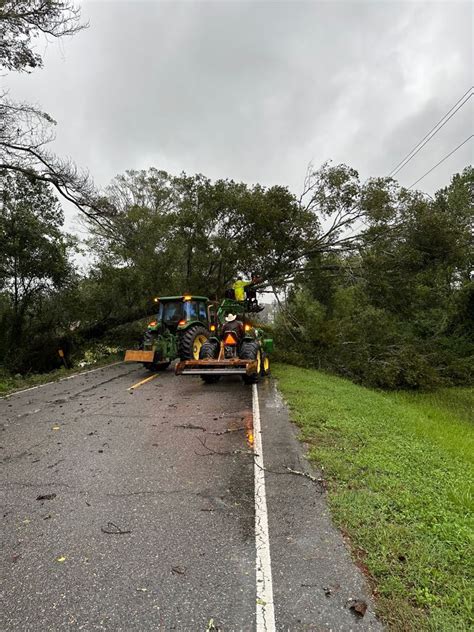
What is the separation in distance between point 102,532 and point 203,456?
1.65 m

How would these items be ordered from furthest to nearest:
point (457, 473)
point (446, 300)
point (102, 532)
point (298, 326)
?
point (446, 300) → point (298, 326) → point (457, 473) → point (102, 532)

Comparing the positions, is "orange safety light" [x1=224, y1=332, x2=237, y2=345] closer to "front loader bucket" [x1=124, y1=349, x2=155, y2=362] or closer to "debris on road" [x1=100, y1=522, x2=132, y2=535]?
"front loader bucket" [x1=124, y1=349, x2=155, y2=362]

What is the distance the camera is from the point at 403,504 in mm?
3207

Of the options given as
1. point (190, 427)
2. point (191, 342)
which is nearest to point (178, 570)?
point (190, 427)

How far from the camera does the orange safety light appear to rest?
8.69 m

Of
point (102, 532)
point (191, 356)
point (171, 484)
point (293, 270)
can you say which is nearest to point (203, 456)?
point (171, 484)

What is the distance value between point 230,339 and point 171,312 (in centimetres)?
332

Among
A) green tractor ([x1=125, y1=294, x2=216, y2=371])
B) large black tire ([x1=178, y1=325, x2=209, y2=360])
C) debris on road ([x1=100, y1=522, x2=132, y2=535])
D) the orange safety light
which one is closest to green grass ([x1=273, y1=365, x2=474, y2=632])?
debris on road ([x1=100, y1=522, x2=132, y2=535])

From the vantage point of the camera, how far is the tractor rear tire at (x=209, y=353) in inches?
348

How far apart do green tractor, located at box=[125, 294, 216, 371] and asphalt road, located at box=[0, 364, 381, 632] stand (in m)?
4.70

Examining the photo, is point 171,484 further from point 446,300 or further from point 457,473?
point 446,300

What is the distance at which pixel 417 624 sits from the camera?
1993 millimetres

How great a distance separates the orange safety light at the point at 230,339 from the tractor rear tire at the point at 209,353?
464mm

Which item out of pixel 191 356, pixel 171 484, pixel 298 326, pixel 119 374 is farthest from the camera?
pixel 298 326
